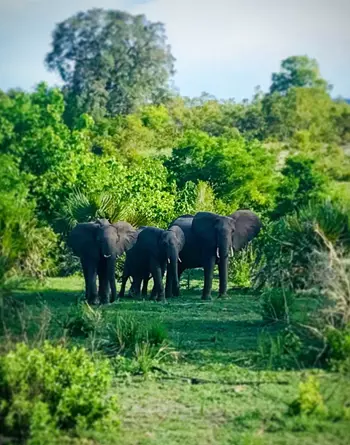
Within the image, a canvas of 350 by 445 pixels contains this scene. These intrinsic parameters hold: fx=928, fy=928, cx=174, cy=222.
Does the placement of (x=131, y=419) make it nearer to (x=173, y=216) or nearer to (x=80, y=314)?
(x=80, y=314)

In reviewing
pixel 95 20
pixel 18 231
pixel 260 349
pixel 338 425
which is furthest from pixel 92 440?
pixel 95 20

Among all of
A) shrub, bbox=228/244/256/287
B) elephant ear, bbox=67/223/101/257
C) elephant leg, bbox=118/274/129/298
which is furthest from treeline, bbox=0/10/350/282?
shrub, bbox=228/244/256/287

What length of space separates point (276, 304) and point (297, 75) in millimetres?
60954

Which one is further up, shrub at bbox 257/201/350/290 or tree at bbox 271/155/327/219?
tree at bbox 271/155/327/219

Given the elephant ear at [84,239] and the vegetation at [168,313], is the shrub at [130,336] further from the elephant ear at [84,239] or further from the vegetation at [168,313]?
the elephant ear at [84,239]

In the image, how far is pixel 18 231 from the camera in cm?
1373

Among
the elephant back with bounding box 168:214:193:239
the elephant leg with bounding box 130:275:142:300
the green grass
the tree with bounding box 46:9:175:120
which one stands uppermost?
the tree with bounding box 46:9:175:120

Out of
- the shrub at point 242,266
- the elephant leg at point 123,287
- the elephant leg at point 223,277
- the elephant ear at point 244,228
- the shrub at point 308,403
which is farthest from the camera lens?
the shrub at point 242,266

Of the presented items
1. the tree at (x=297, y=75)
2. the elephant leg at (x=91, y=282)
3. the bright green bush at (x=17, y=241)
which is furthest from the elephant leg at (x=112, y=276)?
the tree at (x=297, y=75)

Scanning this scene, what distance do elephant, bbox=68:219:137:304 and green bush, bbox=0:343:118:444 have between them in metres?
8.42

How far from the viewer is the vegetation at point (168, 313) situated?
10211 mm

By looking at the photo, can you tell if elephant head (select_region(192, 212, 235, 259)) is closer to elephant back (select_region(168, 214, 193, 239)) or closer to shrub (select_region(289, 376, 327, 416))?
elephant back (select_region(168, 214, 193, 239))

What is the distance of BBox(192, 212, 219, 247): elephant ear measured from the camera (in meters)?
21.1

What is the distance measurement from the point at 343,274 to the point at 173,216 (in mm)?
14267
